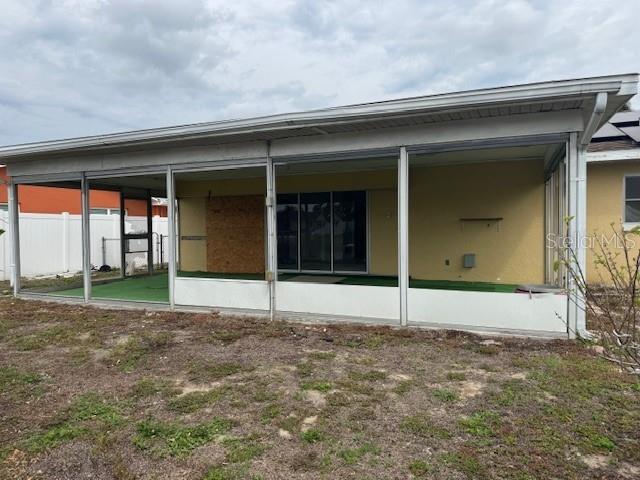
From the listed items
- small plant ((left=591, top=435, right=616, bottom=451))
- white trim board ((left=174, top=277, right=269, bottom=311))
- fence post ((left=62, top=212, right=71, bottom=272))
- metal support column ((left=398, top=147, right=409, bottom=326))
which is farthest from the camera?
fence post ((left=62, top=212, right=71, bottom=272))

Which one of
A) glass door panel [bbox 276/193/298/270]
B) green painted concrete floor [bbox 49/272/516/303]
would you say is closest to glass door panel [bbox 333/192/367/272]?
green painted concrete floor [bbox 49/272/516/303]

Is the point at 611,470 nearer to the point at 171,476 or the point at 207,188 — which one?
the point at 171,476

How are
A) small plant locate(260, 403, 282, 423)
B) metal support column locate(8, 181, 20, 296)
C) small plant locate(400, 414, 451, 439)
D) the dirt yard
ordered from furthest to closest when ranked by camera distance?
metal support column locate(8, 181, 20, 296)
small plant locate(260, 403, 282, 423)
small plant locate(400, 414, 451, 439)
the dirt yard

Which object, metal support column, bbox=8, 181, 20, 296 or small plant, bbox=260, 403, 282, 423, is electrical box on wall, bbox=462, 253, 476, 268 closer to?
small plant, bbox=260, 403, 282, 423

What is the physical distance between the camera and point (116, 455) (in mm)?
2824

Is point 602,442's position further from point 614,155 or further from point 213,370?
point 614,155

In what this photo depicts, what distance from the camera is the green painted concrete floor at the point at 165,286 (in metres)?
8.35

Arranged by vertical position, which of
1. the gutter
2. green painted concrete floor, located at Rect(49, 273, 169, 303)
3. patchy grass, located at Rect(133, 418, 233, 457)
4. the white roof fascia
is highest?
the white roof fascia

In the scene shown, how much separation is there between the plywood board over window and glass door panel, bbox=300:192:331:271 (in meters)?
1.23

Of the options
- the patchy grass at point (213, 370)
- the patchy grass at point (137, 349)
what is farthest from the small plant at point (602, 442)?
the patchy grass at point (137, 349)

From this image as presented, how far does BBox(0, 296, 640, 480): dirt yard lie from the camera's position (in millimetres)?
2674

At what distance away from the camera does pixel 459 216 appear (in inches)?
366

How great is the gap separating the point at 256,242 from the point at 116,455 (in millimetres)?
8869

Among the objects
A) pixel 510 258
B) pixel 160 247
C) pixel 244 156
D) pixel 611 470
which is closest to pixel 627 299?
pixel 611 470
